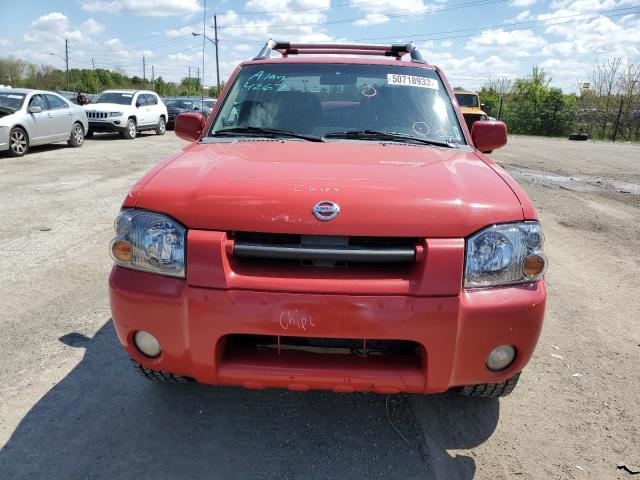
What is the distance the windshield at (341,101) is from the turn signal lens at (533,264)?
1.22m

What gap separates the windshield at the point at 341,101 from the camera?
10.8ft

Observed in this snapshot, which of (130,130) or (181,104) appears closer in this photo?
(130,130)

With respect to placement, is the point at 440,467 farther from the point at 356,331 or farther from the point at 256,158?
the point at 256,158

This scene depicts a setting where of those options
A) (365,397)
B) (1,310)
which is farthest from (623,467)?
(1,310)

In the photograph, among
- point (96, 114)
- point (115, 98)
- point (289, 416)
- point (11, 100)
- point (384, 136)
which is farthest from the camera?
point (115, 98)

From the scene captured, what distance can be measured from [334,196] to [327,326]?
530mm

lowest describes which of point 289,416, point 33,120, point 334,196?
point 289,416

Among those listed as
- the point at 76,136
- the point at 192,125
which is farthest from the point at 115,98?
the point at 192,125

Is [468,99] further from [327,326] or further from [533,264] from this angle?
[327,326]

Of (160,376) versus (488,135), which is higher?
(488,135)

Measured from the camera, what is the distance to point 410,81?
3557 mm

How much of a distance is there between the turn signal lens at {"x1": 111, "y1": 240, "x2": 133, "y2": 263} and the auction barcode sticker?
2.12 m

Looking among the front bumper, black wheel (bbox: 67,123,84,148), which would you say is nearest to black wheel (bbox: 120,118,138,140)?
black wheel (bbox: 67,123,84,148)

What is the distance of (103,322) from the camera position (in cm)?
374
